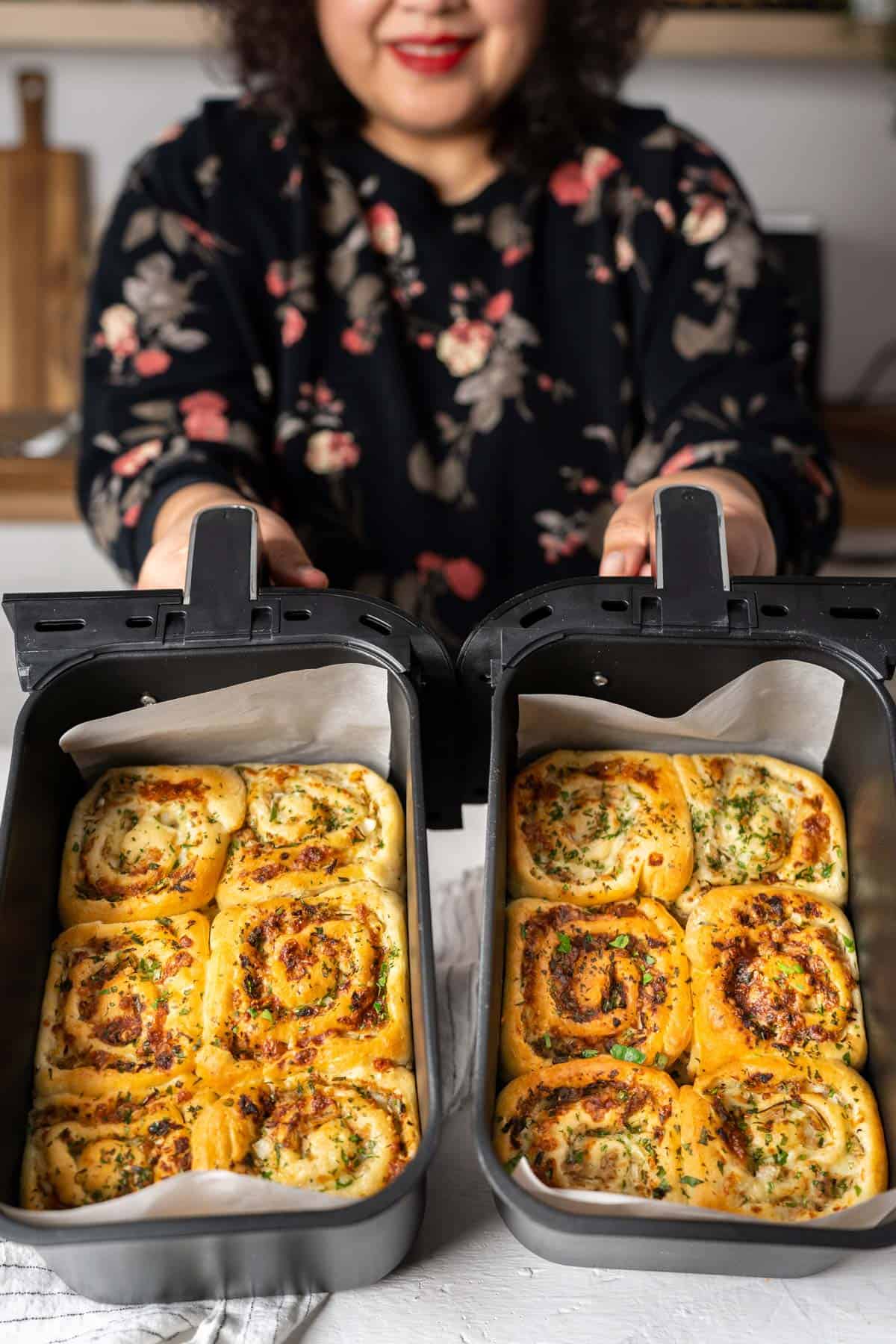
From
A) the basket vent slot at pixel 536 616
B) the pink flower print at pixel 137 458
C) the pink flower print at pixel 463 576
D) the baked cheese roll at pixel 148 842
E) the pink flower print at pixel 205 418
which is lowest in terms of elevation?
the baked cheese roll at pixel 148 842

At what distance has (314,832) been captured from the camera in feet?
2.95

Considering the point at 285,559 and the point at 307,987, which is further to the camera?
the point at 285,559

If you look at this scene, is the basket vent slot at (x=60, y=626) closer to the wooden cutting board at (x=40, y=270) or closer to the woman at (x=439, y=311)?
the woman at (x=439, y=311)

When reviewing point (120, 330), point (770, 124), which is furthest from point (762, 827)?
point (770, 124)

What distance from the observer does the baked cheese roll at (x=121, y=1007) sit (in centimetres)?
75

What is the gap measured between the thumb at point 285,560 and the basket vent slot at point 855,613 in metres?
0.44

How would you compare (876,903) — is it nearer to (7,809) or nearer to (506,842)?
(506,842)

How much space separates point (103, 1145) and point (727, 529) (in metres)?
0.79

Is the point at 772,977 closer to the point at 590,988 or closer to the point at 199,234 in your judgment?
the point at 590,988

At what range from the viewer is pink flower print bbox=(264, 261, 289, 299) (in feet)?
4.85

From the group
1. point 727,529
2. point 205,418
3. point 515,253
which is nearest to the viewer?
point 727,529

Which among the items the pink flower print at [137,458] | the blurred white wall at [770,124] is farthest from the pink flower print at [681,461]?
the blurred white wall at [770,124]

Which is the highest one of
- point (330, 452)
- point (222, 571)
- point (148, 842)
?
point (330, 452)

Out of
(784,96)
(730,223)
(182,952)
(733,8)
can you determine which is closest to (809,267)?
(784,96)
